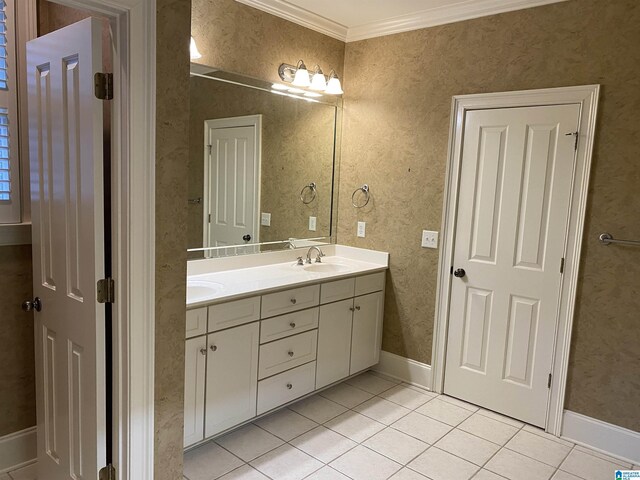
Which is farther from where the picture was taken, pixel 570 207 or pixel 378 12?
pixel 378 12

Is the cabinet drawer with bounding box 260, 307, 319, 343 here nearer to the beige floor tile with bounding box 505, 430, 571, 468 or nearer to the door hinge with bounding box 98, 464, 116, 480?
the door hinge with bounding box 98, 464, 116, 480

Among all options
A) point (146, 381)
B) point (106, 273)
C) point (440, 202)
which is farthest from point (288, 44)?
point (146, 381)

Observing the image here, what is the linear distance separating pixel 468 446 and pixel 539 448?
1.37 feet

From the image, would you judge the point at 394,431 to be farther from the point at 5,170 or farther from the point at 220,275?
the point at 5,170

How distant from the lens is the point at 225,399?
255 centimetres

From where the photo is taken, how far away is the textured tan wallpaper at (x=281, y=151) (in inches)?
114

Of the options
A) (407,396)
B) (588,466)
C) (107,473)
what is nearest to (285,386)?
(407,396)

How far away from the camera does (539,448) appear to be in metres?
2.75

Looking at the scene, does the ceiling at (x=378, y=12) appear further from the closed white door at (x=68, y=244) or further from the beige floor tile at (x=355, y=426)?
the beige floor tile at (x=355, y=426)

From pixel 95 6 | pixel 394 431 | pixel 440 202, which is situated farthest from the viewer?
pixel 440 202

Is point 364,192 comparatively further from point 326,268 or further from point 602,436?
point 602,436

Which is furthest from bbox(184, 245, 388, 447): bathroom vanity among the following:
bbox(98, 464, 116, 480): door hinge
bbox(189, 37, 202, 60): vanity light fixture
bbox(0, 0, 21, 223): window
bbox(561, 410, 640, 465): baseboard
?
bbox(561, 410, 640, 465): baseboard

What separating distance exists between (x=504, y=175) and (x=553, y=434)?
1631 mm

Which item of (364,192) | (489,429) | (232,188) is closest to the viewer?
(489,429)
